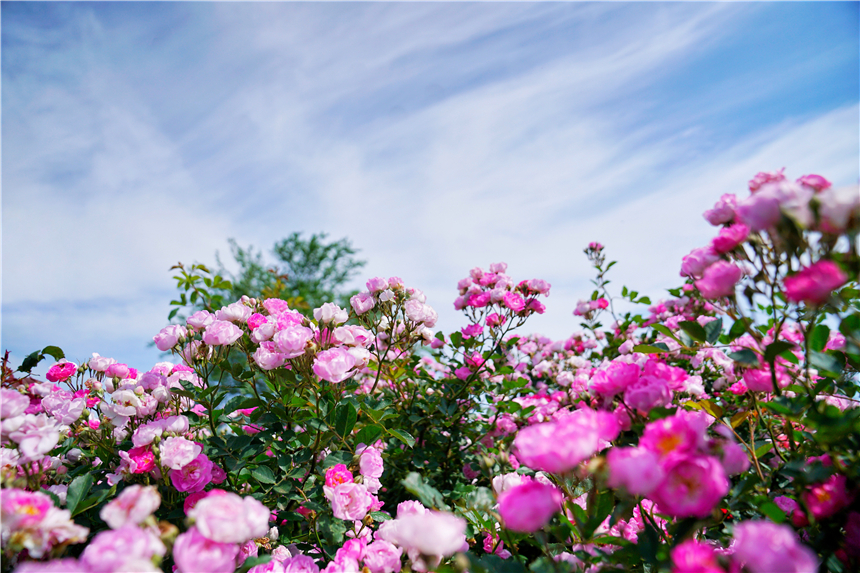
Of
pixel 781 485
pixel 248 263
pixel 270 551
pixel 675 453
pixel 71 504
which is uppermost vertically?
pixel 248 263

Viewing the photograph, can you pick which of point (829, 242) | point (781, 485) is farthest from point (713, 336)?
point (781, 485)

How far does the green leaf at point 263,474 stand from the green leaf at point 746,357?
1444 mm

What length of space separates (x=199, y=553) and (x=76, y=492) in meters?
0.66

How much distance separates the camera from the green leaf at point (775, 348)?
953 millimetres

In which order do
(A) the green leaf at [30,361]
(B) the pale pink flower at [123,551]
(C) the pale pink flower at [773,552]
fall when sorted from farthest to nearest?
(A) the green leaf at [30,361]
(B) the pale pink flower at [123,551]
(C) the pale pink flower at [773,552]

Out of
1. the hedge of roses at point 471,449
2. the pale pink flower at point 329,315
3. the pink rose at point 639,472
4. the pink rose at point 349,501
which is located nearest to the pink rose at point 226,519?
the hedge of roses at point 471,449

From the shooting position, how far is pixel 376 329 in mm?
2078

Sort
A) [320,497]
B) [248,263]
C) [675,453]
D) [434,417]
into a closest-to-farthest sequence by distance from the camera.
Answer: [675,453]
[320,497]
[434,417]
[248,263]

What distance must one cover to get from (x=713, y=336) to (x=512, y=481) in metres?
0.69

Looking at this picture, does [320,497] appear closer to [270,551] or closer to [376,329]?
[270,551]

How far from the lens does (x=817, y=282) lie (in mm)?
809

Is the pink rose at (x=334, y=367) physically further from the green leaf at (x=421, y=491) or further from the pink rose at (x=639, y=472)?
the pink rose at (x=639, y=472)

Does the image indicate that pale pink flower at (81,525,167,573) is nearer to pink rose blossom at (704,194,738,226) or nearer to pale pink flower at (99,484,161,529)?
pale pink flower at (99,484,161,529)

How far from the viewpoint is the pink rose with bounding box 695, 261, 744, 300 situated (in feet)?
3.21
